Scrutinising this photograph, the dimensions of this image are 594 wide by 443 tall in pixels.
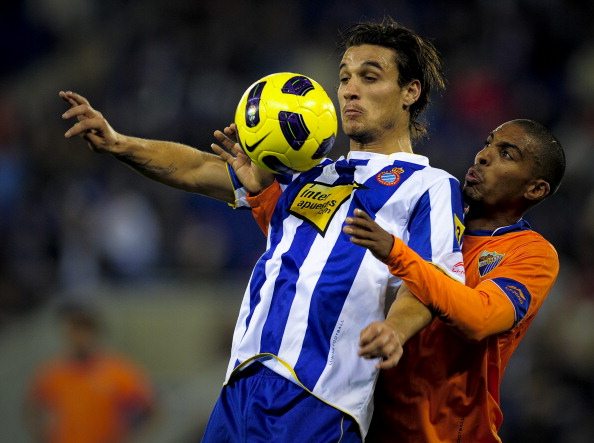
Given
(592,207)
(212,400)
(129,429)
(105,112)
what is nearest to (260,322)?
(129,429)

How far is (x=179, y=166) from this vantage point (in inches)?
182

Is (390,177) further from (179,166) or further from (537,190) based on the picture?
(179,166)

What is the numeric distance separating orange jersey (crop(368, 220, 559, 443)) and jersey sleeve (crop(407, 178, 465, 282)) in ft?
0.54

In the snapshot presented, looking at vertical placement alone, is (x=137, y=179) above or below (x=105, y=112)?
below

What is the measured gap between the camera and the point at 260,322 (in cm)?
413

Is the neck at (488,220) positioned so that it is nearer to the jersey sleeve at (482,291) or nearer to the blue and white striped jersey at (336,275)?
the jersey sleeve at (482,291)

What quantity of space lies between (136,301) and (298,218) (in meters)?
5.41

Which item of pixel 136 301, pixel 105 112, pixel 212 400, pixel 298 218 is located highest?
pixel 105 112

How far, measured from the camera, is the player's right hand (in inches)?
170

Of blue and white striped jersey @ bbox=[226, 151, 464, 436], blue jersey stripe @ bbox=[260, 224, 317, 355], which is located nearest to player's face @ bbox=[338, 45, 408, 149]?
blue and white striped jersey @ bbox=[226, 151, 464, 436]

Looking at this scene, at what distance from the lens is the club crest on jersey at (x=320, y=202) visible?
4164 millimetres

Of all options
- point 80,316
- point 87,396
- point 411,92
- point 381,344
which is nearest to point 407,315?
point 381,344

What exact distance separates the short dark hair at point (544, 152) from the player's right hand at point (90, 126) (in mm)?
1807

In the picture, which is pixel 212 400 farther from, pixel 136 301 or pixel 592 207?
pixel 592 207
